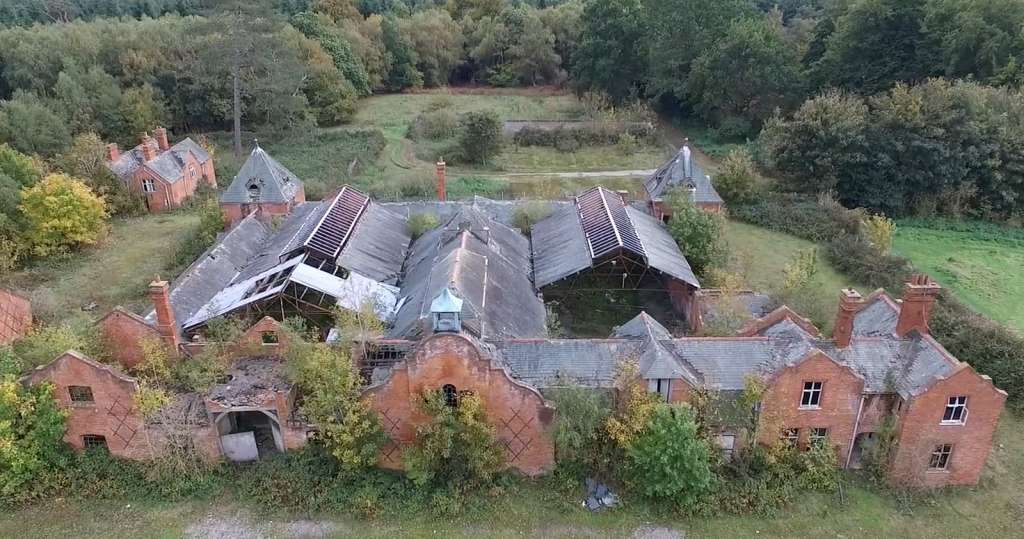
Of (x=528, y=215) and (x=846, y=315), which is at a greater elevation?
(x=846, y=315)

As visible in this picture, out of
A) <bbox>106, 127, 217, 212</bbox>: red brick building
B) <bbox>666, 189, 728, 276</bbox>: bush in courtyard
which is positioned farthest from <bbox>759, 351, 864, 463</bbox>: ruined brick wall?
<bbox>106, 127, 217, 212</bbox>: red brick building

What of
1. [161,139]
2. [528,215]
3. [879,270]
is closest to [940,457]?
[879,270]

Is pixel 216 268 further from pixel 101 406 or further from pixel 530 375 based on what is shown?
pixel 530 375

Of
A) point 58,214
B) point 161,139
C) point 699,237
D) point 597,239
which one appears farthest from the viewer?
point 161,139

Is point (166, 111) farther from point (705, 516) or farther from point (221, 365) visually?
point (705, 516)

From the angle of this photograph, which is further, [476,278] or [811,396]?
[476,278]

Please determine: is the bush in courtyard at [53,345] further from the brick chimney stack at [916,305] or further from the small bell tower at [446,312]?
the brick chimney stack at [916,305]

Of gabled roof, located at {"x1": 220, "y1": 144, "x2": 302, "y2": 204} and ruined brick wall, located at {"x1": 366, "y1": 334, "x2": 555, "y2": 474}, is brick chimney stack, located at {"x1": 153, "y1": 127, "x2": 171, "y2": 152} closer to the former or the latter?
gabled roof, located at {"x1": 220, "y1": 144, "x2": 302, "y2": 204}
